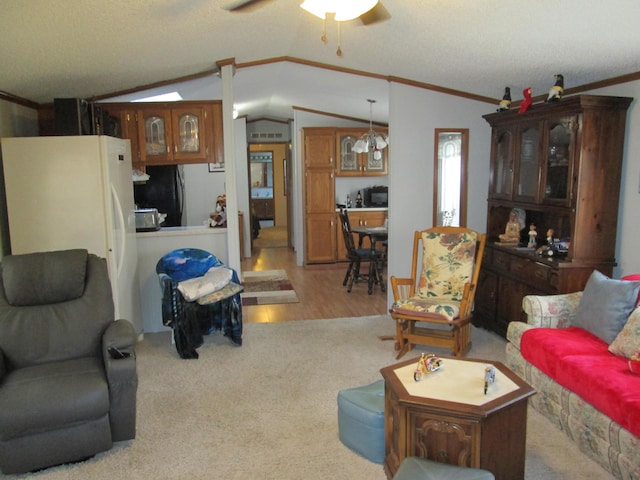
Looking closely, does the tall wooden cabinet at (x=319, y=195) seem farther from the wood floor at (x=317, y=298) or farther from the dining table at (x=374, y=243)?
the dining table at (x=374, y=243)

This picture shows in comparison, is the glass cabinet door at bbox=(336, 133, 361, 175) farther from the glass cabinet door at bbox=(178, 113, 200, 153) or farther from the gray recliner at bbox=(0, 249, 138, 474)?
the gray recliner at bbox=(0, 249, 138, 474)

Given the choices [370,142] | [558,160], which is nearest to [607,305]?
[558,160]

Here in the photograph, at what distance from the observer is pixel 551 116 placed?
377 cm

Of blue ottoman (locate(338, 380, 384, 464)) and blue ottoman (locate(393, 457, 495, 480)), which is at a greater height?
blue ottoman (locate(393, 457, 495, 480))

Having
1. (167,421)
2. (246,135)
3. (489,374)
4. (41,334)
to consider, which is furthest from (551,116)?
(246,135)

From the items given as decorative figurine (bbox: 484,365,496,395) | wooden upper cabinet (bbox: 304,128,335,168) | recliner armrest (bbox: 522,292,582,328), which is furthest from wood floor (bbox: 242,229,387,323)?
decorative figurine (bbox: 484,365,496,395)

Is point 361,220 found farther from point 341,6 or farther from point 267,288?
point 341,6

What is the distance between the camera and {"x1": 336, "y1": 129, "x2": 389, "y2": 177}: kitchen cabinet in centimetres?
762

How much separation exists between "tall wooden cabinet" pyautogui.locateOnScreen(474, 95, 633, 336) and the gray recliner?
9.77ft

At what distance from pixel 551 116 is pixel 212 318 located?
316 cm

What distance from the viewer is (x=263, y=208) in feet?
43.8

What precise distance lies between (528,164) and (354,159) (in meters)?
3.90

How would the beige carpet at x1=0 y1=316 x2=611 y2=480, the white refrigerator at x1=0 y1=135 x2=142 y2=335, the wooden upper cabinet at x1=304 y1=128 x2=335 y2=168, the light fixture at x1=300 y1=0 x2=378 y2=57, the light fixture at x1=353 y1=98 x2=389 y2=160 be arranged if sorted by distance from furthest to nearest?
the wooden upper cabinet at x1=304 y1=128 x2=335 y2=168
the light fixture at x1=353 y1=98 x2=389 y2=160
the white refrigerator at x1=0 y1=135 x2=142 y2=335
the beige carpet at x1=0 y1=316 x2=611 y2=480
the light fixture at x1=300 y1=0 x2=378 y2=57

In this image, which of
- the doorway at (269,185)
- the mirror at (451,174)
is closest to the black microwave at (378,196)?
the mirror at (451,174)
